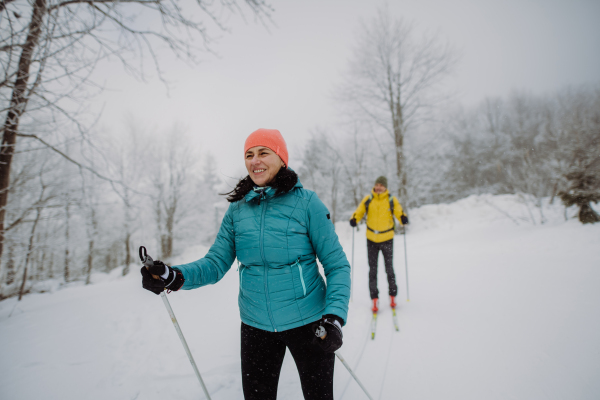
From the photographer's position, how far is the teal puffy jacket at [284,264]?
4.48ft

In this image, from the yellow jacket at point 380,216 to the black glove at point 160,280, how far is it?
10.0 ft

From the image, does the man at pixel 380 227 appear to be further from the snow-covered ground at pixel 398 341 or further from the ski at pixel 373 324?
the snow-covered ground at pixel 398 341

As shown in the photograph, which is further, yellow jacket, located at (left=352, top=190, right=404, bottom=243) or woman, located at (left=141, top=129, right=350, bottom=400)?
yellow jacket, located at (left=352, top=190, right=404, bottom=243)

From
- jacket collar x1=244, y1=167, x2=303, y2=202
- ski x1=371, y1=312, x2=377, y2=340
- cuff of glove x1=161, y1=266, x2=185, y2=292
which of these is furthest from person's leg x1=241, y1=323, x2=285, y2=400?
ski x1=371, y1=312, x2=377, y2=340

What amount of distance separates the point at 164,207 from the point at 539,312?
17473 mm

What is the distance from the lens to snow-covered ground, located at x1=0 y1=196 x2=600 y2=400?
2.19m

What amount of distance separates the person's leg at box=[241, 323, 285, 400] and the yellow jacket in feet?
9.20

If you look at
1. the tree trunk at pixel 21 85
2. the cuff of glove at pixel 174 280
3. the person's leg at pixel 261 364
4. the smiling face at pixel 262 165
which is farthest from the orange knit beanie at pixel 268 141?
the tree trunk at pixel 21 85

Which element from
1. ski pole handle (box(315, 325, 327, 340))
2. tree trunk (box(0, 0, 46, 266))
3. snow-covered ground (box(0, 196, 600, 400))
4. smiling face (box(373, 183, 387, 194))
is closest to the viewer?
ski pole handle (box(315, 325, 327, 340))

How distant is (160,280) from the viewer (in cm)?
133

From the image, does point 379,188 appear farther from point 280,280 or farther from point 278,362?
point 278,362

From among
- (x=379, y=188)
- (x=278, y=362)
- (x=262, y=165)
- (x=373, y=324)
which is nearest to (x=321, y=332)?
(x=278, y=362)

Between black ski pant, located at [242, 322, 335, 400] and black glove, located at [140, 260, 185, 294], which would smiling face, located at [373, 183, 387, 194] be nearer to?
black ski pant, located at [242, 322, 335, 400]

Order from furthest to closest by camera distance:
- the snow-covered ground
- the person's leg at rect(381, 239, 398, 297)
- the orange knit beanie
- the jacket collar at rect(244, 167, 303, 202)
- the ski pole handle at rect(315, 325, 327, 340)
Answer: the person's leg at rect(381, 239, 398, 297)
the snow-covered ground
the orange knit beanie
the jacket collar at rect(244, 167, 303, 202)
the ski pole handle at rect(315, 325, 327, 340)
